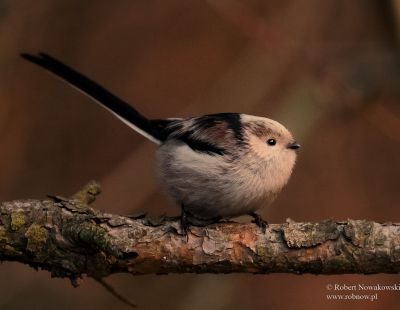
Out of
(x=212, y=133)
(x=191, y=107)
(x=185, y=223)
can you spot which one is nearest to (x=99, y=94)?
(x=212, y=133)

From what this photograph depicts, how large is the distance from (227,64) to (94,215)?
3263 millimetres

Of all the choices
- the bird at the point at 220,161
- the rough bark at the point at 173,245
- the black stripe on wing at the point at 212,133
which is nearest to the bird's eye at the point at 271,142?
the bird at the point at 220,161

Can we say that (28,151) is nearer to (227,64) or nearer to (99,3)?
(99,3)

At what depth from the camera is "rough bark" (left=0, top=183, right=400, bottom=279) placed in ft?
8.44

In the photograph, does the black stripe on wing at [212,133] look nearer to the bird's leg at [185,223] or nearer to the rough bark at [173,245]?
the bird's leg at [185,223]

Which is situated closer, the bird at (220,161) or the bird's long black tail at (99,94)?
the bird at (220,161)

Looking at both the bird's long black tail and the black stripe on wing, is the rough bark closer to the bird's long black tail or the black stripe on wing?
the black stripe on wing

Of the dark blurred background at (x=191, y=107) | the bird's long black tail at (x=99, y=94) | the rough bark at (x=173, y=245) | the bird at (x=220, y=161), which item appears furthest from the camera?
the dark blurred background at (x=191, y=107)

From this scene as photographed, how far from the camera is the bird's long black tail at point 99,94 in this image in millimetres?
Result: 3568

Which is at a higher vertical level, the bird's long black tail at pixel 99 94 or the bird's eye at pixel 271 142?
the bird's eye at pixel 271 142

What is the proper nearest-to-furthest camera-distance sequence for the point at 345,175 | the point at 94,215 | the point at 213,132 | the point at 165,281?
the point at 94,215 → the point at 213,132 → the point at 165,281 → the point at 345,175

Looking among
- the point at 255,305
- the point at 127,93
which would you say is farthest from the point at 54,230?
the point at 127,93

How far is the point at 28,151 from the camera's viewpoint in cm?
522

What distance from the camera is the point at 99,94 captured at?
12.1 ft
